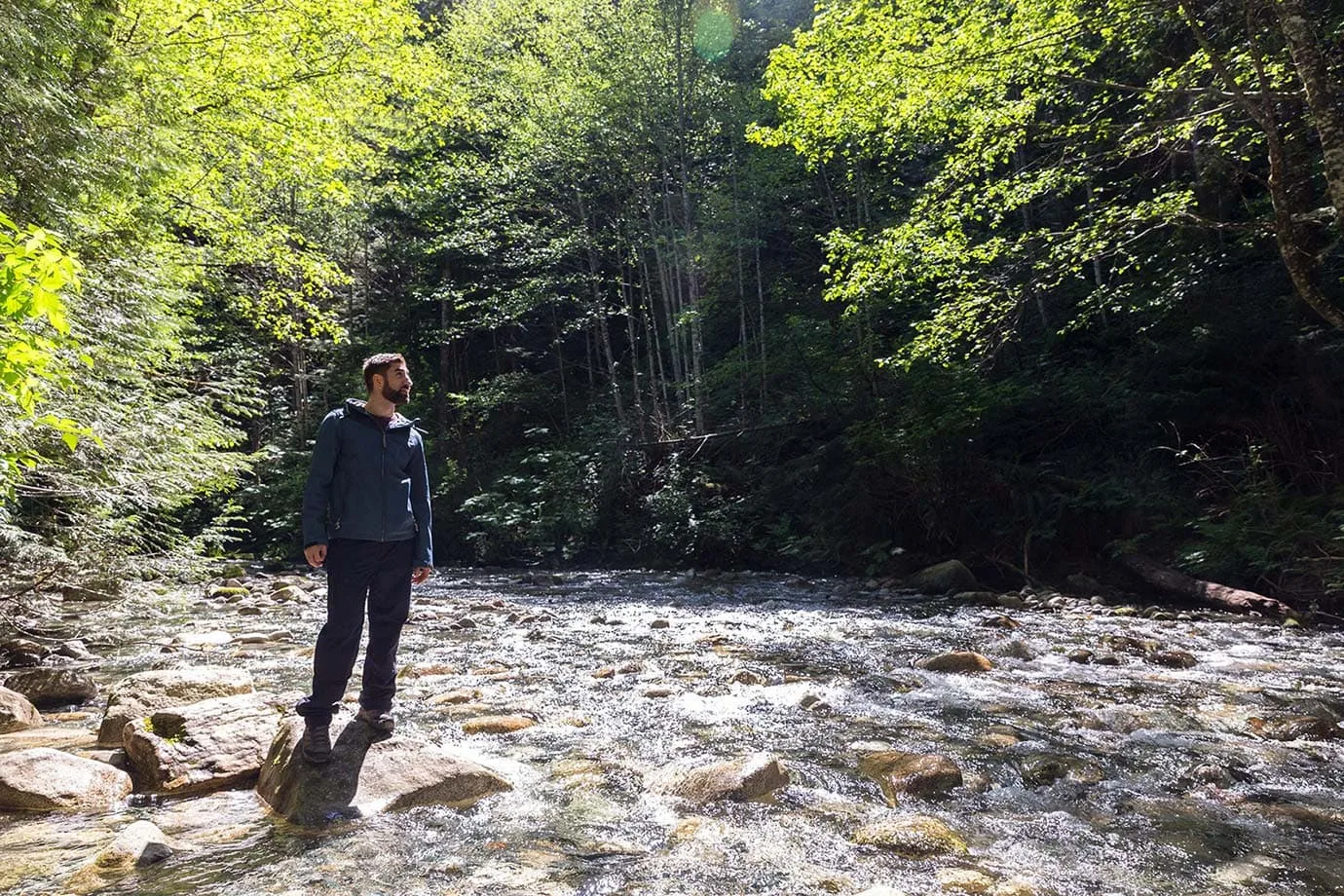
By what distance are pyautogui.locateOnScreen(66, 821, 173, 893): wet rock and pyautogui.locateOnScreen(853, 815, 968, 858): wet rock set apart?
263 cm

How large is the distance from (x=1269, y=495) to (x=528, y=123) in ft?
55.7

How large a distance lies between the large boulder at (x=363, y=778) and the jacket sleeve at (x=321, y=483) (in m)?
0.94

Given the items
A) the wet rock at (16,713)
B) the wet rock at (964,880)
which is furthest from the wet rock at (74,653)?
the wet rock at (964,880)

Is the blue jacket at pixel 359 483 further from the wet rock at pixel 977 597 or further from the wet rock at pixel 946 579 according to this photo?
the wet rock at pixel 946 579

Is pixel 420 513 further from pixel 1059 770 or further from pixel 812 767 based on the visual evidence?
pixel 1059 770

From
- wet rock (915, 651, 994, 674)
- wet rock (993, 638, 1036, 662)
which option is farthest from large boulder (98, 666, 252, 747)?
wet rock (993, 638, 1036, 662)

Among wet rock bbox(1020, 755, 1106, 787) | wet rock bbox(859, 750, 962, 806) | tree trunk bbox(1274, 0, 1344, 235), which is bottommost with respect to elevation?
wet rock bbox(1020, 755, 1106, 787)

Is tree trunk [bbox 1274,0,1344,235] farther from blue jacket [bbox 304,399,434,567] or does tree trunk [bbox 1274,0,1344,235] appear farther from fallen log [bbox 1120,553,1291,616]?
blue jacket [bbox 304,399,434,567]

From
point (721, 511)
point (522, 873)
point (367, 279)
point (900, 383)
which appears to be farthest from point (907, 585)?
point (367, 279)

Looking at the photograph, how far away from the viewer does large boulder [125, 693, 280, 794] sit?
4039 millimetres

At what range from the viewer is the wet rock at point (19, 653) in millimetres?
6758

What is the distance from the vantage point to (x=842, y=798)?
3887 millimetres

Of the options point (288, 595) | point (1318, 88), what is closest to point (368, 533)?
point (1318, 88)

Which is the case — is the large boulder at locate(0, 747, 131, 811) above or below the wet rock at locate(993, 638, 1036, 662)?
above
